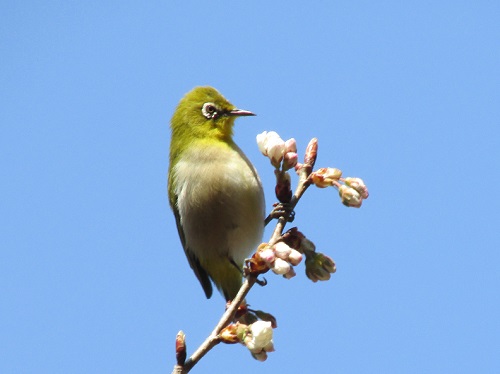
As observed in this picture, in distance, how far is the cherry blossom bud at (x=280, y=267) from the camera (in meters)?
3.22

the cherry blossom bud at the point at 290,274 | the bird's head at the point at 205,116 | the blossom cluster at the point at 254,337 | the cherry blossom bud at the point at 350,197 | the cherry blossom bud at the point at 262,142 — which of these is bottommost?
the blossom cluster at the point at 254,337

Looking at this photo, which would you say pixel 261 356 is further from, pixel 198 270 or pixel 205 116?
pixel 205 116

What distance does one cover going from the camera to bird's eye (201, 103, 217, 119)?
22.8 ft

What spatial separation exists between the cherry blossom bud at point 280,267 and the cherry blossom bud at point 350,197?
0.57 metres

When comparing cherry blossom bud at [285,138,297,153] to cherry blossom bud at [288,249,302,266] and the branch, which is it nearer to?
the branch

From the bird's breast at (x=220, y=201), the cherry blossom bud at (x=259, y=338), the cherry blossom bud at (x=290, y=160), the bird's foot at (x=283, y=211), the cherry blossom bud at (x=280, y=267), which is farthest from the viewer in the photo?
the bird's breast at (x=220, y=201)

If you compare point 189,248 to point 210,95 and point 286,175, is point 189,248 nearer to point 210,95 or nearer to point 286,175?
point 210,95

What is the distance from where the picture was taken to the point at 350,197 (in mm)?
3607

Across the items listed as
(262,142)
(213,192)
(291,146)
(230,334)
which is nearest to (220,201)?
(213,192)

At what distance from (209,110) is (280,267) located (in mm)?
3981

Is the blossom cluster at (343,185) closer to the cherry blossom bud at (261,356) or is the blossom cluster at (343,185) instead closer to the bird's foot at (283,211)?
the bird's foot at (283,211)

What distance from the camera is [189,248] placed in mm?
6742

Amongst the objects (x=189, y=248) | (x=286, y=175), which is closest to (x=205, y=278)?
(x=189, y=248)


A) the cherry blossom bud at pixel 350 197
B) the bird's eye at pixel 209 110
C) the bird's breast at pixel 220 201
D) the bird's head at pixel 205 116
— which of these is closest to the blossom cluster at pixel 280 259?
the cherry blossom bud at pixel 350 197
